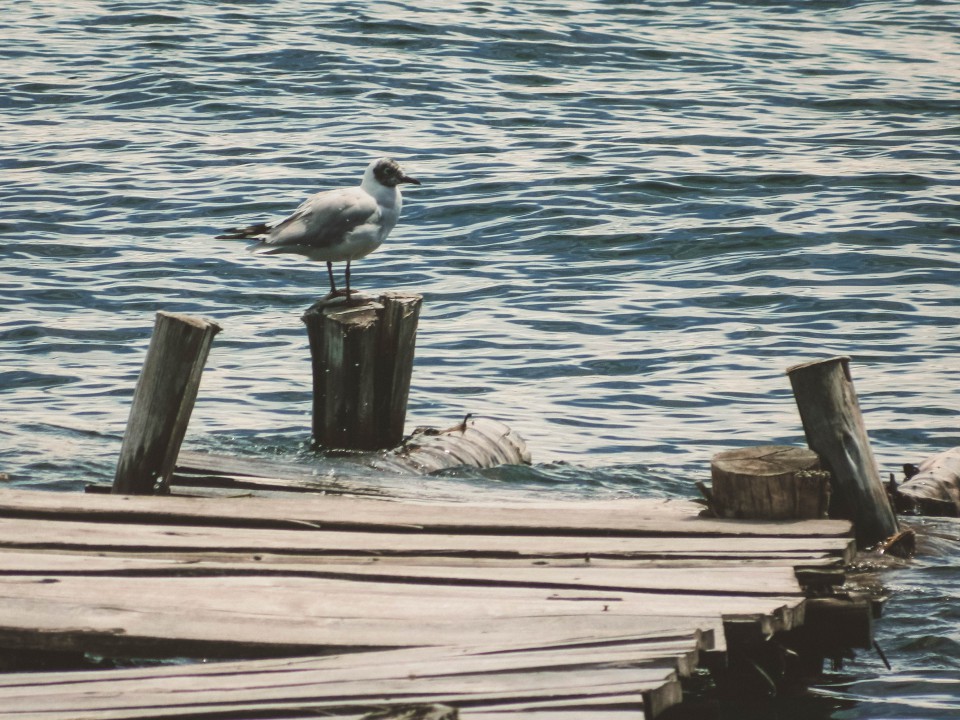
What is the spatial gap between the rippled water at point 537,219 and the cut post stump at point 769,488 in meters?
0.73

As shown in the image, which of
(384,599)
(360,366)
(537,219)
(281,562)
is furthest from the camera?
(537,219)

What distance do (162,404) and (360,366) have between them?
1.40 meters

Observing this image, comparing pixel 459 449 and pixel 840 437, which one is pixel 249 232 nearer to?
pixel 459 449

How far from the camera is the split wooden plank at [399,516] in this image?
5.82 metres

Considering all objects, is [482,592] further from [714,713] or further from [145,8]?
[145,8]

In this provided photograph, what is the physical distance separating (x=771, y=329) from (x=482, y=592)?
26.2ft

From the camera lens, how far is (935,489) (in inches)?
307

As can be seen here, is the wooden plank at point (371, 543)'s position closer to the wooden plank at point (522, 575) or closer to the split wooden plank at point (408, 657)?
the wooden plank at point (522, 575)

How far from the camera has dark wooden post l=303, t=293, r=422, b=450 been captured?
25.2 feet

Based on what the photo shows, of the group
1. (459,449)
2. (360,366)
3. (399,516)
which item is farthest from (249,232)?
(399,516)

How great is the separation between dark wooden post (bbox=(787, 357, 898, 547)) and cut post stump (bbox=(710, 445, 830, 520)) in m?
0.34

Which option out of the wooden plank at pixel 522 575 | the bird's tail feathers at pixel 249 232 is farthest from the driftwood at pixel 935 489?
the bird's tail feathers at pixel 249 232

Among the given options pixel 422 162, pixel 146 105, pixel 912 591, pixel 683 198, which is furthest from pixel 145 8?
pixel 912 591

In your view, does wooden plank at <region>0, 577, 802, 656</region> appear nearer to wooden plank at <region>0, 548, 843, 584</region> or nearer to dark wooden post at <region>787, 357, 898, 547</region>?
wooden plank at <region>0, 548, 843, 584</region>
